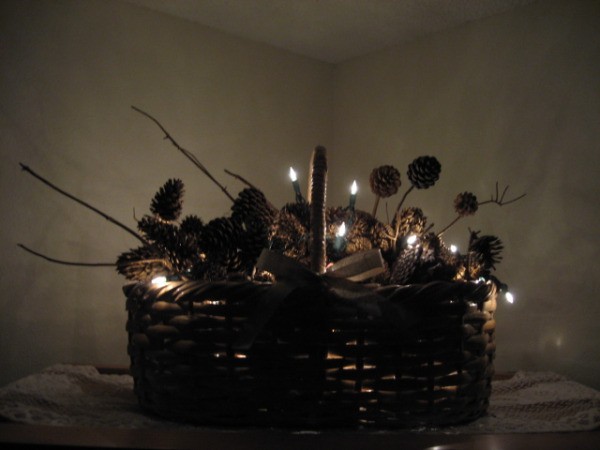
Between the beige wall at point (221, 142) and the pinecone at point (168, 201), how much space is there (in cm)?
35

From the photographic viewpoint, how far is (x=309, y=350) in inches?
21.8

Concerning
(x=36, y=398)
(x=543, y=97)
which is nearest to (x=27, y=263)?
(x=36, y=398)

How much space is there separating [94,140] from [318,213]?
58 cm

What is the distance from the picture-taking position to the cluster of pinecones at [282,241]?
650mm

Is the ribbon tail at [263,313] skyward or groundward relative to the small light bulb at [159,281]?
groundward

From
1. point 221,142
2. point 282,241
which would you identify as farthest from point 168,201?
point 221,142

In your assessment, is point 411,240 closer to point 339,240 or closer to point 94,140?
point 339,240

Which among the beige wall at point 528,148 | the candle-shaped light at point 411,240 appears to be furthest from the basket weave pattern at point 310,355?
the beige wall at point 528,148

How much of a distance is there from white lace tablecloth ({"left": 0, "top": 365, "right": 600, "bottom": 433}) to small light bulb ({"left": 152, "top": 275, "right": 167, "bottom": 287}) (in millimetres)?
135

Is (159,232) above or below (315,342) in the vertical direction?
above

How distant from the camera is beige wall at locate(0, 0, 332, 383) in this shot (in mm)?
966

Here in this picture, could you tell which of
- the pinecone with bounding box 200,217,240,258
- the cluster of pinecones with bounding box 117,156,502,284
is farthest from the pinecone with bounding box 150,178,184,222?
the pinecone with bounding box 200,217,240,258

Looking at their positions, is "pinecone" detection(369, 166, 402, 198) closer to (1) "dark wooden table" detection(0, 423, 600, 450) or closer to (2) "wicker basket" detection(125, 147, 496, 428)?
(2) "wicker basket" detection(125, 147, 496, 428)

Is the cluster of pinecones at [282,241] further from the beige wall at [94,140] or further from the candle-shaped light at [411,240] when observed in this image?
the beige wall at [94,140]
